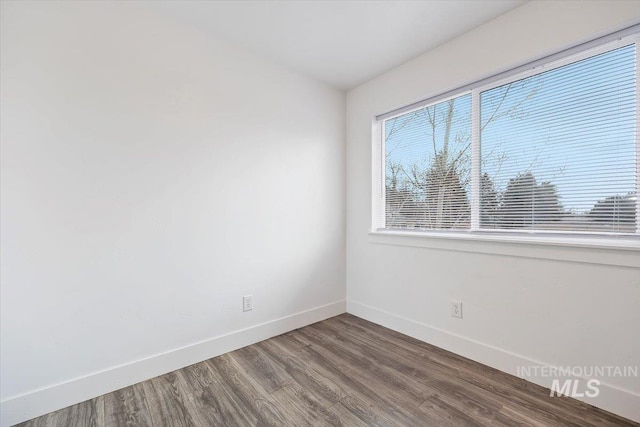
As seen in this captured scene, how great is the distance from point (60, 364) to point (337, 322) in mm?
2080

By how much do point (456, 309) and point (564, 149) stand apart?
1316 millimetres

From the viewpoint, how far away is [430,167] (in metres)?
2.43

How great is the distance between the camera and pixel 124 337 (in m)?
1.76

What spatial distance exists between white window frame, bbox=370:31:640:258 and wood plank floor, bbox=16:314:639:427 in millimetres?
902

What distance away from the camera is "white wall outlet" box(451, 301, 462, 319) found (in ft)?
6.96

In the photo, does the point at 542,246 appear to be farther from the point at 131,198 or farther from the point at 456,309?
the point at 131,198

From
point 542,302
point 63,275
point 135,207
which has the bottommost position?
point 542,302

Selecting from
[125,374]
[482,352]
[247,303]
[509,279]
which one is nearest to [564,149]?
[509,279]

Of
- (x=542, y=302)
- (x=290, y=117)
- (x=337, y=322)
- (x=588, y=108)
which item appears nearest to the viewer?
(x=588, y=108)

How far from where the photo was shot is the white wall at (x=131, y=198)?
148cm

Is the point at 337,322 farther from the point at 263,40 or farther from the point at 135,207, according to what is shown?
the point at 263,40

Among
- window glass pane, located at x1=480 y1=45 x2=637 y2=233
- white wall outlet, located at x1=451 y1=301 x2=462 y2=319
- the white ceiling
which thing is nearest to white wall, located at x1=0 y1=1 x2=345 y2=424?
the white ceiling

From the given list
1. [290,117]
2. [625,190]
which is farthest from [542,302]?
[290,117]

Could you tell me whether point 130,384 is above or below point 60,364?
below
